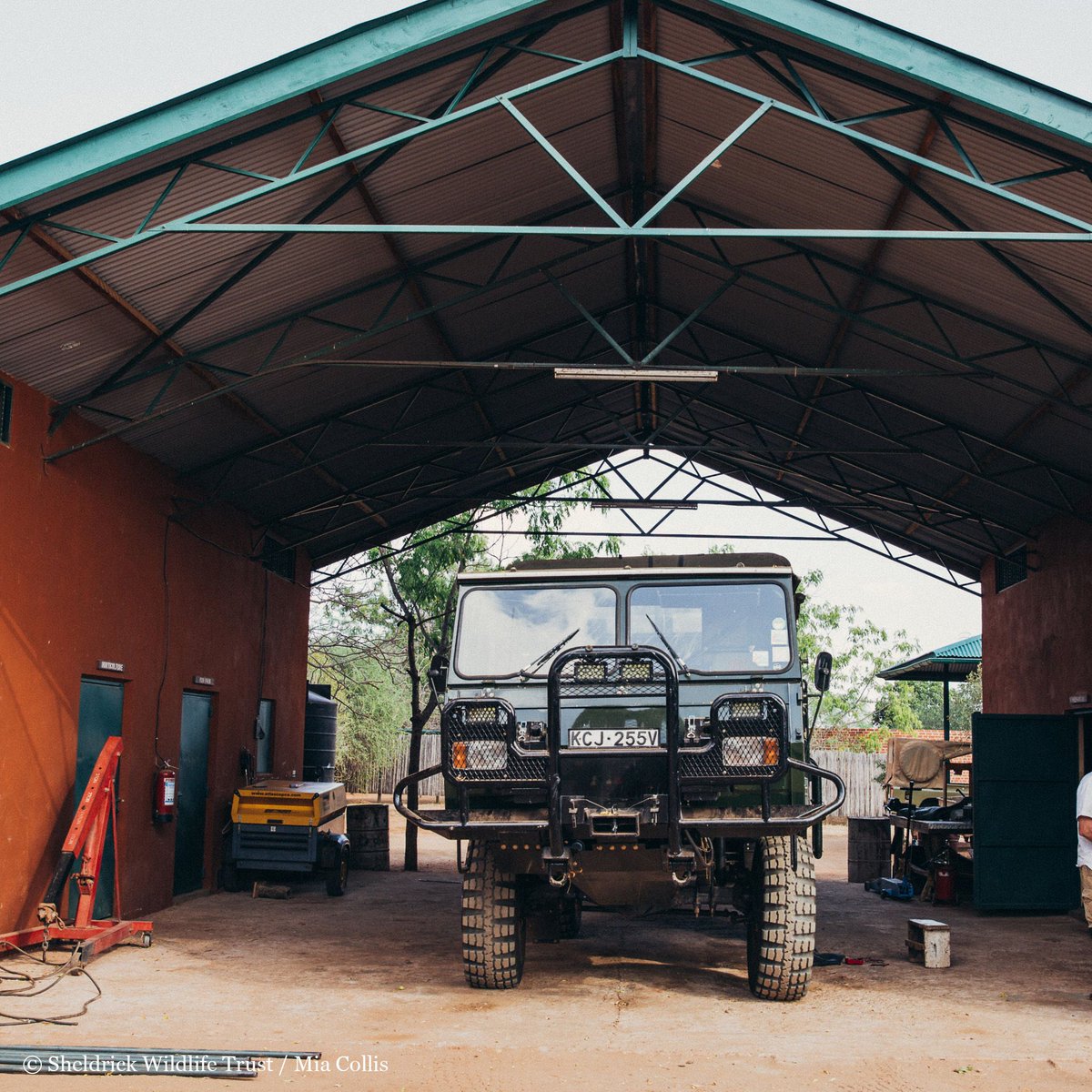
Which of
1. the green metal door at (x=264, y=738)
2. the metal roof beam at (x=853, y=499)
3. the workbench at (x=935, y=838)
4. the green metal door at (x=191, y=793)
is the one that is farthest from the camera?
the metal roof beam at (x=853, y=499)

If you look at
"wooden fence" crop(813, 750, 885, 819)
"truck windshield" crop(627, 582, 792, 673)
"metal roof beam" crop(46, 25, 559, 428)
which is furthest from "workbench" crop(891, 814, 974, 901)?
"wooden fence" crop(813, 750, 885, 819)

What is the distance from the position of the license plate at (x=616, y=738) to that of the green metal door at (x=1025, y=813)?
8073mm

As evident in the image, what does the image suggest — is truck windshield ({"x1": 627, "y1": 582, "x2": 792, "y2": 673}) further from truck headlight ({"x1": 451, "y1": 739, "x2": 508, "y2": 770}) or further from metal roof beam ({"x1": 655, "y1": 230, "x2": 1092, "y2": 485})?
metal roof beam ({"x1": 655, "y1": 230, "x2": 1092, "y2": 485})

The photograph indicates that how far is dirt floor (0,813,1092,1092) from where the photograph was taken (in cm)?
638

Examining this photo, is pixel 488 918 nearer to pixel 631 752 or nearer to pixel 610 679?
pixel 631 752

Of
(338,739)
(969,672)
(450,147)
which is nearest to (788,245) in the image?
(450,147)

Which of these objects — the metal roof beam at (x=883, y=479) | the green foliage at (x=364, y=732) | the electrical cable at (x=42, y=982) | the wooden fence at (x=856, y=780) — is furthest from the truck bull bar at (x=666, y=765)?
the green foliage at (x=364, y=732)

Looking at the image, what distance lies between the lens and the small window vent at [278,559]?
1760cm

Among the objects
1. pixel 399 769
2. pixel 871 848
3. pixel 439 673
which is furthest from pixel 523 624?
pixel 399 769

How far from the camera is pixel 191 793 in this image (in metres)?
14.3

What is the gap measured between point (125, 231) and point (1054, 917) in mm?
11992

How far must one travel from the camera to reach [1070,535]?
14875mm

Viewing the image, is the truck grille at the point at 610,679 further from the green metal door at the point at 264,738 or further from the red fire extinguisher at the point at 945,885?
the green metal door at the point at 264,738

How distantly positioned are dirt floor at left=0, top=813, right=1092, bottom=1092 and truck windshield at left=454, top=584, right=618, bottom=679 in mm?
2267
